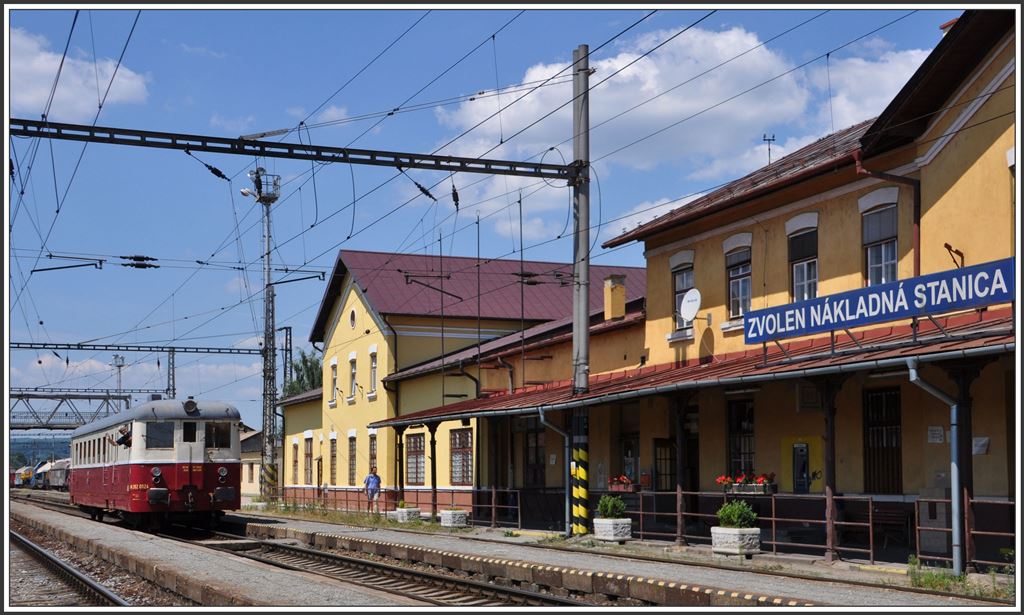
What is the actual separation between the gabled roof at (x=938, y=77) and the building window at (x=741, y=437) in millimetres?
5274

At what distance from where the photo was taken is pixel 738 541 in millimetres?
17125

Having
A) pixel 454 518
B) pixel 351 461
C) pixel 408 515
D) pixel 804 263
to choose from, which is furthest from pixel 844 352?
pixel 351 461

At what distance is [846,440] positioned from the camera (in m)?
18.4

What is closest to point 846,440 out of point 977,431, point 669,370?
point 977,431

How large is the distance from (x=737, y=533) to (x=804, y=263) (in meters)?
5.00

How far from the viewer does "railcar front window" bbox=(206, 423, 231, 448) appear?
26.4 metres

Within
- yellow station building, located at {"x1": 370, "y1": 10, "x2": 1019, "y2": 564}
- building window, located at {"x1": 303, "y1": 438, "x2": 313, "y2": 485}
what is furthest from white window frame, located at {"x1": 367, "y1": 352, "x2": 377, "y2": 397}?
yellow station building, located at {"x1": 370, "y1": 10, "x2": 1019, "y2": 564}

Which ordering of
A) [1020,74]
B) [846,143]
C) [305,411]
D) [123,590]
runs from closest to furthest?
[1020,74] → [123,590] → [846,143] → [305,411]

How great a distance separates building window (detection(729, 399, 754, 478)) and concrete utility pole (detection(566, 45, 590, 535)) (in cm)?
260

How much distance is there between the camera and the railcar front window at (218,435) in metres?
26.4

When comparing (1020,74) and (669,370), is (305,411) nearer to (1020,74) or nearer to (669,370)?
(669,370)

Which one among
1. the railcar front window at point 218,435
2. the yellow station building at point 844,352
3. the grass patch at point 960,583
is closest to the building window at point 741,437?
the yellow station building at point 844,352

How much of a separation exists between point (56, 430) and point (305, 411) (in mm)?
43536

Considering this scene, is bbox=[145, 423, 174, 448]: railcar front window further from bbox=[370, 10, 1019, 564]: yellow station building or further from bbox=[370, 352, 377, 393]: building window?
bbox=[370, 352, 377, 393]: building window
